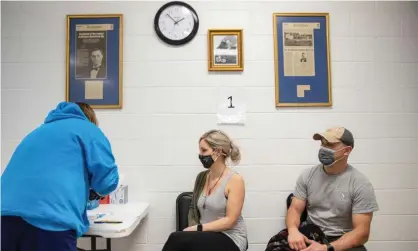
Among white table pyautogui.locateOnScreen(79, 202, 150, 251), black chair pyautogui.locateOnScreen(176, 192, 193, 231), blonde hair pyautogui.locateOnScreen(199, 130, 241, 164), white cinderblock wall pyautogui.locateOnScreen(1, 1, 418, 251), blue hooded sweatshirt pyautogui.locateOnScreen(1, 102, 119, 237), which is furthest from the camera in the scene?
white cinderblock wall pyautogui.locateOnScreen(1, 1, 418, 251)

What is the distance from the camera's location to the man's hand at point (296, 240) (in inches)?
84.2

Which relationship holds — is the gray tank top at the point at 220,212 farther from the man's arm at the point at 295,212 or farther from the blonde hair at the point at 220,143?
the man's arm at the point at 295,212

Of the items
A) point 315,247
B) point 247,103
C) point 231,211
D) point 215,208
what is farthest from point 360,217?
point 247,103

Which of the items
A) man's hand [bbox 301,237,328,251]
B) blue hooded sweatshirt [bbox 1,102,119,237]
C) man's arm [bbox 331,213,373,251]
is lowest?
man's hand [bbox 301,237,328,251]

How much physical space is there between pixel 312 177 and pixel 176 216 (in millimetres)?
1038

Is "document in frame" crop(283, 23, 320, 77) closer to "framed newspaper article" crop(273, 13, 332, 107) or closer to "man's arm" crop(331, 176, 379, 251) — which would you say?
"framed newspaper article" crop(273, 13, 332, 107)

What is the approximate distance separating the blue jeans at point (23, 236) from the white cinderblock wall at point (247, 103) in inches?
46.9

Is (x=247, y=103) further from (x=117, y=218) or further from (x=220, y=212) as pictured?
(x=117, y=218)

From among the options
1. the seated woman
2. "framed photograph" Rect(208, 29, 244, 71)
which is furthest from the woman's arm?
"framed photograph" Rect(208, 29, 244, 71)

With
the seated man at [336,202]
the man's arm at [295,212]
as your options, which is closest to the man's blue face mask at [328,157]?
the seated man at [336,202]

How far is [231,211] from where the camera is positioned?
2178mm

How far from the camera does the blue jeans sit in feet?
5.10

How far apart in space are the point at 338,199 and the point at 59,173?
1624mm

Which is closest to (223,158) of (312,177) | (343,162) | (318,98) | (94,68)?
(312,177)
